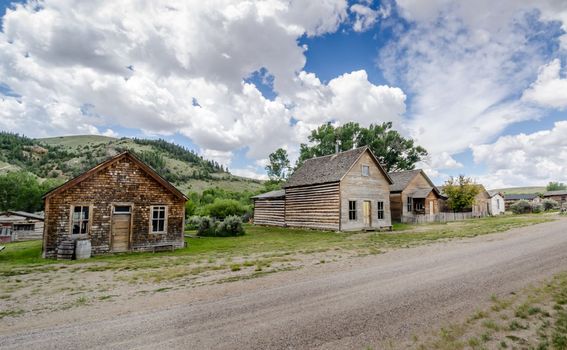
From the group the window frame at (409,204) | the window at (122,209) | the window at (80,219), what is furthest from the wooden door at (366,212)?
the window at (80,219)

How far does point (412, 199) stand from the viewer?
38188mm

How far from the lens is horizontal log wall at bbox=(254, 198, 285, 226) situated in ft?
106

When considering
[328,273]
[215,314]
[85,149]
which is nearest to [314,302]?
[215,314]

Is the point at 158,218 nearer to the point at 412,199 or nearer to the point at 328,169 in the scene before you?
the point at 328,169

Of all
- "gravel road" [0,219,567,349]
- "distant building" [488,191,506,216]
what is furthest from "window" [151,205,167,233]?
"distant building" [488,191,506,216]

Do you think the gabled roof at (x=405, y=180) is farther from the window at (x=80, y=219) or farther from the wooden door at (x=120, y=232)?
the window at (x=80, y=219)

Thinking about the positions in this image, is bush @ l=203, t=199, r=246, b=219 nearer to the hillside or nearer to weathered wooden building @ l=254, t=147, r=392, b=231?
weathered wooden building @ l=254, t=147, r=392, b=231

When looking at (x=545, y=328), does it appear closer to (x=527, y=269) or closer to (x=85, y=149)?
(x=527, y=269)

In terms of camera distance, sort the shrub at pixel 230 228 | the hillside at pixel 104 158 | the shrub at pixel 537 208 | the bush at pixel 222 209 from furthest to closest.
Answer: the hillside at pixel 104 158
the shrub at pixel 537 208
the bush at pixel 222 209
the shrub at pixel 230 228

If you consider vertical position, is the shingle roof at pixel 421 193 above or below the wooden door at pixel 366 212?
above

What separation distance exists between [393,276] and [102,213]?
48.5 feet

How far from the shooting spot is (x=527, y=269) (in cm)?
898

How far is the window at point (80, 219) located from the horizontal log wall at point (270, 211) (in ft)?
62.1

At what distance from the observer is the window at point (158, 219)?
17.4 meters
